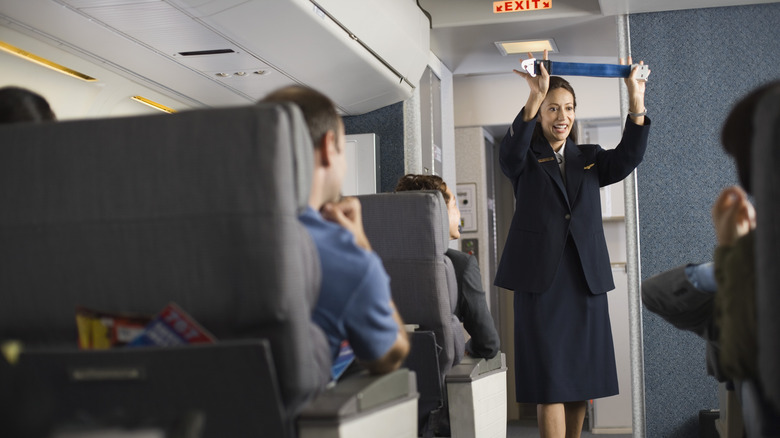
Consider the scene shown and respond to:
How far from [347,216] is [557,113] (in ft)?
7.24

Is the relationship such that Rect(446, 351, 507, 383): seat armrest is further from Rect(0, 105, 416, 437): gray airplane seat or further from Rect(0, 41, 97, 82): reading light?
Rect(0, 41, 97, 82): reading light

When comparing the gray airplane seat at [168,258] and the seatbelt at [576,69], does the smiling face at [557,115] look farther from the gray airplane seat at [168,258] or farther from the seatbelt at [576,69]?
the gray airplane seat at [168,258]

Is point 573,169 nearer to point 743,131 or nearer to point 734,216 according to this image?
point 734,216

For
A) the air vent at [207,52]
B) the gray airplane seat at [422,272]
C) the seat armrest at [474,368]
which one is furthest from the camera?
the air vent at [207,52]

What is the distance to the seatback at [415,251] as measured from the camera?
9.94ft

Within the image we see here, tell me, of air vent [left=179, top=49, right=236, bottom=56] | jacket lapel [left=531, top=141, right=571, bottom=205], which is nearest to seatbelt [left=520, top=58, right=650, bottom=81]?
jacket lapel [left=531, top=141, right=571, bottom=205]

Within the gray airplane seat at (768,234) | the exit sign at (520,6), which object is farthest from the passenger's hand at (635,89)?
the gray airplane seat at (768,234)

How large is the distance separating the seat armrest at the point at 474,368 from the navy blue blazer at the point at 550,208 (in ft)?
1.77

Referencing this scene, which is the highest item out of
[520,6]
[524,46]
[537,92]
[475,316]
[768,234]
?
[520,6]

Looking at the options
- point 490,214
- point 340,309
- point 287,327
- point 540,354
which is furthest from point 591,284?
point 490,214

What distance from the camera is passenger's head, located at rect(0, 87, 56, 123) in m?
2.13

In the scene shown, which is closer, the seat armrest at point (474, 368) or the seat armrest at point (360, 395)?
the seat armrest at point (360, 395)

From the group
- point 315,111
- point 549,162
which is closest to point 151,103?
point 549,162

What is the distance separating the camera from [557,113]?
404 centimetres
